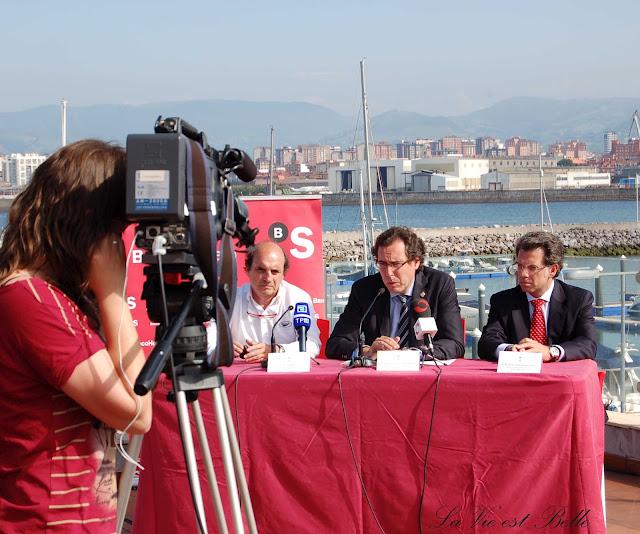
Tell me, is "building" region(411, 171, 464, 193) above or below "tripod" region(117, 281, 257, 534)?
above

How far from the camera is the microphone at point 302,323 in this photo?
12.1 feet

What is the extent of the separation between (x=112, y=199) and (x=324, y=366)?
2001 millimetres

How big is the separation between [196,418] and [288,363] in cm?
139

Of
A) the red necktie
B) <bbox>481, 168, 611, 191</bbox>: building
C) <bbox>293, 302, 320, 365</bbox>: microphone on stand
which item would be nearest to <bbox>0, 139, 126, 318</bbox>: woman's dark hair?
<bbox>293, 302, 320, 365</bbox>: microphone on stand

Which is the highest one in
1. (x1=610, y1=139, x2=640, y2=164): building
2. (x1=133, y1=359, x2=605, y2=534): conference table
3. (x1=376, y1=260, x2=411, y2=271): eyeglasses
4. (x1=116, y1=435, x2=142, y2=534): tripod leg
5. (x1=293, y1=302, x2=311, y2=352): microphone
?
(x1=610, y1=139, x2=640, y2=164): building

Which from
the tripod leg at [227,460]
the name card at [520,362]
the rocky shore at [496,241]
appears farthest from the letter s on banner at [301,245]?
the rocky shore at [496,241]

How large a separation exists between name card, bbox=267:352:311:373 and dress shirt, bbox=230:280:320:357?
71 cm

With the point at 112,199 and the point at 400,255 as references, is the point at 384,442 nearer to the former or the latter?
the point at 400,255

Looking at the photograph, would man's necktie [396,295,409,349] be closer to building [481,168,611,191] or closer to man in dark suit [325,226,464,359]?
man in dark suit [325,226,464,359]

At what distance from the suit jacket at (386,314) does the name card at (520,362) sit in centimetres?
64

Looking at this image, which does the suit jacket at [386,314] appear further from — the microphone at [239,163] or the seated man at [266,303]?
the microphone at [239,163]

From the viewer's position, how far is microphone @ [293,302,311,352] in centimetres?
370

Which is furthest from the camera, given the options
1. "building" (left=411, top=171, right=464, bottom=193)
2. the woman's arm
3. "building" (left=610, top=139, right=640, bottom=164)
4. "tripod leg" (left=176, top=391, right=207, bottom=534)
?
"building" (left=610, top=139, right=640, bottom=164)

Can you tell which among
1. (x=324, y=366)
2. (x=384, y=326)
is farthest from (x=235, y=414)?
(x=384, y=326)
